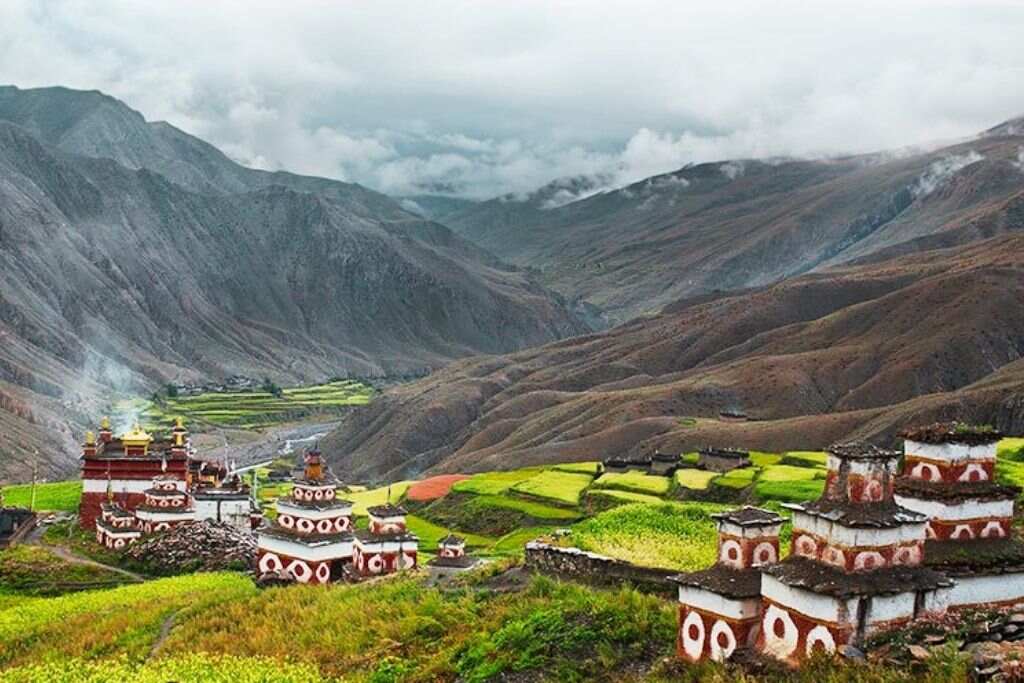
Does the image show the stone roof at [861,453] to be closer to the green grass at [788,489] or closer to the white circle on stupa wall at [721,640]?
the white circle on stupa wall at [721,640]

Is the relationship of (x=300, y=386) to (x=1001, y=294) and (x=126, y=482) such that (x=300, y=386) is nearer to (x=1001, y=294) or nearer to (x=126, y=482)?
(x=1001, y=294)

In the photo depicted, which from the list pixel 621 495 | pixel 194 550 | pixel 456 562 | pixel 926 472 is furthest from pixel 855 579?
pixel 621 495

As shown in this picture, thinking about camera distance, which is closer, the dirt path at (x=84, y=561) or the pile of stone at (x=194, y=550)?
the dirt path at (x=84, y=561)

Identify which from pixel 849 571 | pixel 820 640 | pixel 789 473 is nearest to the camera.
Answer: pixel 820 640

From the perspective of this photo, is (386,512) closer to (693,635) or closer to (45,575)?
(45,575)

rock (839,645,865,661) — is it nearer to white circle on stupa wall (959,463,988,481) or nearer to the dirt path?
white circle on stupa wall (959,463,988,481)

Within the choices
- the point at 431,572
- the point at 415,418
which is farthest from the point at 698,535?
the point at 415,418

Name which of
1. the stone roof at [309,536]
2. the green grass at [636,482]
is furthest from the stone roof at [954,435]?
the green grass at [636,482]

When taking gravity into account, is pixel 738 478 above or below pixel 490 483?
above
